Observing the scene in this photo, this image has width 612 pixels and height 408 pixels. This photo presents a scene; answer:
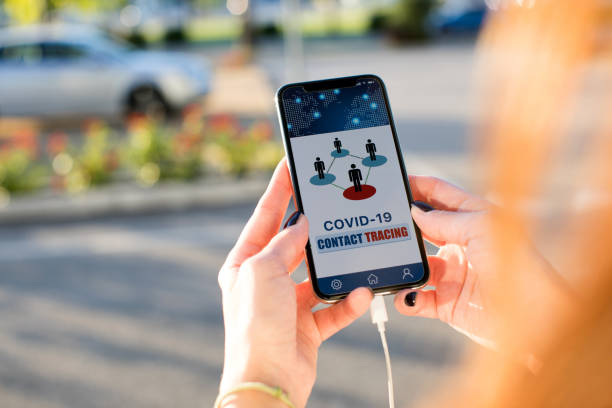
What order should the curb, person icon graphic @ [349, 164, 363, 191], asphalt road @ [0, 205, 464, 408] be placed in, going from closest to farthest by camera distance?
person icon graphic @ [349, 164, 363, 191] → asphalt road @ [0, 205, 464, 408] → the curb

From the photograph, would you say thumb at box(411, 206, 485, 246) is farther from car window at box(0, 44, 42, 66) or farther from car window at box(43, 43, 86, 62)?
car window at box(0, 44, 42, 66)

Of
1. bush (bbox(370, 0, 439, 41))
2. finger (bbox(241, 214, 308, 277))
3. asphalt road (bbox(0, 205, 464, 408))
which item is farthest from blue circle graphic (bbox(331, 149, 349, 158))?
bush (bbox(370, 0, 439, 41))

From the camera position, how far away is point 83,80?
11.4m

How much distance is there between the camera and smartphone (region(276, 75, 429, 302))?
6.46 ft

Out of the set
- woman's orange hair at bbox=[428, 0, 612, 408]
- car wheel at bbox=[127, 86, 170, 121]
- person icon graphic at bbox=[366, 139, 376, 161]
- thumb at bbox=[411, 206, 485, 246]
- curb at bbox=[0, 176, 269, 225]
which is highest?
woman's orange hair at bbox=[428, 0, 612, 408]

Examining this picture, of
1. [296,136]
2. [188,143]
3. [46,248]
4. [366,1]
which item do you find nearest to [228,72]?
[188,143]

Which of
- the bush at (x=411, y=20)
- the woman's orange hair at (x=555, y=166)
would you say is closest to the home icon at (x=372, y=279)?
the woman's orange hair at (x=555, y=166)

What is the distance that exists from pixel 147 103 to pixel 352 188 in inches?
402

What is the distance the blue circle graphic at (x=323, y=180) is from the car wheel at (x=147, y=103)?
32.6 feet

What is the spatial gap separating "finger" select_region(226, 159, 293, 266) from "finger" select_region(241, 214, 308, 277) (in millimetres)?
77

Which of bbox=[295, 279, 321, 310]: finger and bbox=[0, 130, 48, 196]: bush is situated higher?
bbox=[295, 279, 321, 310]: finger

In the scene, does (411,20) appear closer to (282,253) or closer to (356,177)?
(356,177)

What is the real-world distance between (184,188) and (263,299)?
558 centimetres

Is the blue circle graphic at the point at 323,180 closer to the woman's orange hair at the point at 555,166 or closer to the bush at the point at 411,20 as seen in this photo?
the woman's orange hair at the point at 555,166
